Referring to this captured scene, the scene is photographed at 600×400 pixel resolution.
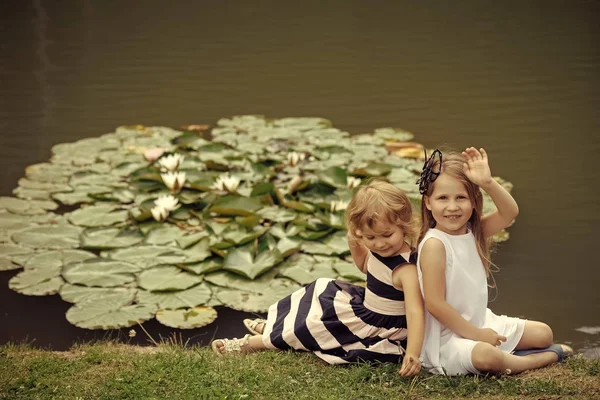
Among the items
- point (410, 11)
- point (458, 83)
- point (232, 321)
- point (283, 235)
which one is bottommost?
point (232, 321)

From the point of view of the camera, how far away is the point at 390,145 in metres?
5.96

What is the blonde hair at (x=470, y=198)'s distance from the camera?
2.63m

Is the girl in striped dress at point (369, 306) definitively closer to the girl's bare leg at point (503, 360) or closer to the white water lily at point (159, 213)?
the girl's bare leg at point (503, 360)

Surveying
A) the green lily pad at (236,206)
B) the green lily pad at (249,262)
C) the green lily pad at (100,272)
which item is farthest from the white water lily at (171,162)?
the green lily pad at (249,262)

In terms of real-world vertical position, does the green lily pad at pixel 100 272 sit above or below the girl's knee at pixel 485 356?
below

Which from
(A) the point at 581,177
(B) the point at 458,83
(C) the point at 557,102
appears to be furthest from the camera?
(B) the point at 458,83

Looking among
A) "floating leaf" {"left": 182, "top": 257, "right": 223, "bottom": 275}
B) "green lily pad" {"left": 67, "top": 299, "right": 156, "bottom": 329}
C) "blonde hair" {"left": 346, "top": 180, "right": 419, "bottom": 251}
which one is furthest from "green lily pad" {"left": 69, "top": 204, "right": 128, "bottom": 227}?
"blonde hair" {"left": 346, "top": 180, "right": 419, "bottom": 251}

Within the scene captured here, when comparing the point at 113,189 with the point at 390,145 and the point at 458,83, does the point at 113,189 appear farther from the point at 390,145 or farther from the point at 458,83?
the point at 458,83

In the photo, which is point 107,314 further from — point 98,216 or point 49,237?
point 98,216

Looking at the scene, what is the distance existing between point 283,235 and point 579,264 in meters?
1.74

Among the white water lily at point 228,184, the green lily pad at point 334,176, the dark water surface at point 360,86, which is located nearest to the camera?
the dark water surface at point 360,86

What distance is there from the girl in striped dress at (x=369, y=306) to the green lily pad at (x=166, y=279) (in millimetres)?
939

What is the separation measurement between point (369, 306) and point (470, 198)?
1.87 ft

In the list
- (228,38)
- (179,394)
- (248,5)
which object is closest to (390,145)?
(179,394)
